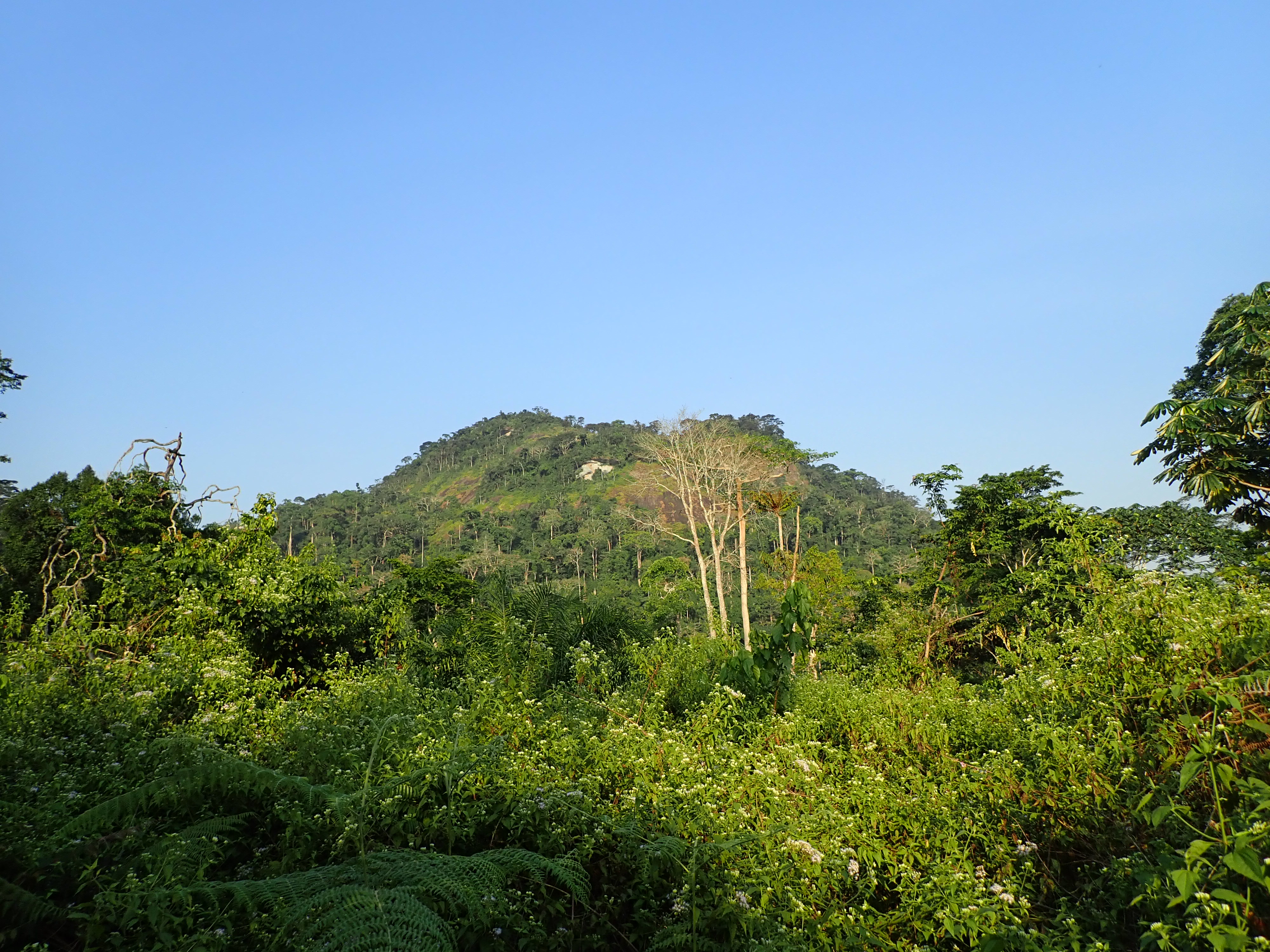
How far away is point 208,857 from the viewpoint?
2.73 meters

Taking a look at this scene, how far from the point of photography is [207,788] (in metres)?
3.52

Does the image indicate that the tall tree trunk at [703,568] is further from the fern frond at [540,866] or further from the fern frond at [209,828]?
the fern frond at [209,828]

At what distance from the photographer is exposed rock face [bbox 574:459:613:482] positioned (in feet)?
291

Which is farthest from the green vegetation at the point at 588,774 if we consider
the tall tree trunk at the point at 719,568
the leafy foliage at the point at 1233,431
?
the tall tree trunk at the point at 719,568

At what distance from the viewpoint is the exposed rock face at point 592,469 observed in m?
88.8

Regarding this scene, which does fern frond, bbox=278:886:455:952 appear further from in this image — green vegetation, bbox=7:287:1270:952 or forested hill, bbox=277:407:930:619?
forested hill, bbox=277:407:930:619

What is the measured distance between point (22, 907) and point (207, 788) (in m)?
1.30

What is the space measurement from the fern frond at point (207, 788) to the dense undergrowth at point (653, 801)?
0.06ft

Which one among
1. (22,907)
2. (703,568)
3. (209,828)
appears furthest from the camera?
(703,568)

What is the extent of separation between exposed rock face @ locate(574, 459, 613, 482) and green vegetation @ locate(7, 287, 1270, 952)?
3116 inches

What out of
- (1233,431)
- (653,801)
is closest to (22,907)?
(653,801)

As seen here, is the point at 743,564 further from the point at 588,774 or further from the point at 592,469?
the point at 592,469

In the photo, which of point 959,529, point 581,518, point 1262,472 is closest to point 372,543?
point 581,518

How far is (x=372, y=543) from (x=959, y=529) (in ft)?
221
